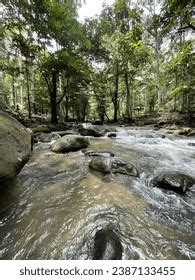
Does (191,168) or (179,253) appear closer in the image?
(179,253)

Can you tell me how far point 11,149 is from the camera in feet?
9.53

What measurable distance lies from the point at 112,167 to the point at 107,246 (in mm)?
2131

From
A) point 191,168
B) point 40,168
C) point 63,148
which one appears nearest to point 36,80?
point 63,148

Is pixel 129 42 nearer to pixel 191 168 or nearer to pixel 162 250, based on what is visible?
pixel 191 168

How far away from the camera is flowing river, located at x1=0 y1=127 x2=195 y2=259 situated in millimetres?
2043

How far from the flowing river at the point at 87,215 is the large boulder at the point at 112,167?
0.53 feet

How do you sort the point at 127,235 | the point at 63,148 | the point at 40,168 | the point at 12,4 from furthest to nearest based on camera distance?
1. the point at 12,4
2. the point at 63,148
3. the point at 40,168
4. the point at 127,235

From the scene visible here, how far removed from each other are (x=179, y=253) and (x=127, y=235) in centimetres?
57

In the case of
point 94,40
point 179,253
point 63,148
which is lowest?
point 179,253

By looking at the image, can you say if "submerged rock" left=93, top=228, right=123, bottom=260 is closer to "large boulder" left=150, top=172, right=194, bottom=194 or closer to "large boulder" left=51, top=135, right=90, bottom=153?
"large boulder" left=150, top=172, right=194, bottom=194

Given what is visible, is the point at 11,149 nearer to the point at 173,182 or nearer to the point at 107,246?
the point at 107,246

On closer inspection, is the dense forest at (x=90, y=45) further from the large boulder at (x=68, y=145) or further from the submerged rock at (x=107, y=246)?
the submerged rock at (x=107, y=246)

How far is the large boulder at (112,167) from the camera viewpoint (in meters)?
3.92

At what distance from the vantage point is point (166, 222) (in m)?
2.49
